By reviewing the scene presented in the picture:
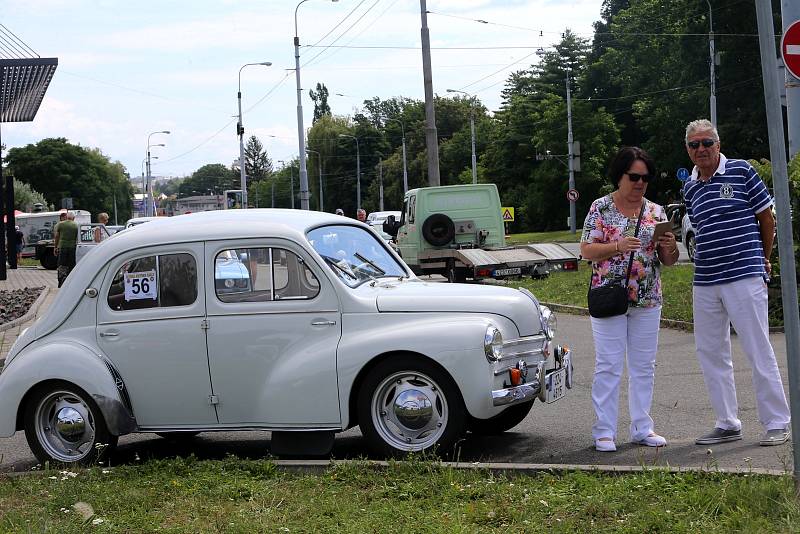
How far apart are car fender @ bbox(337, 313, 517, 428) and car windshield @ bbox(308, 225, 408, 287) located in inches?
18.3

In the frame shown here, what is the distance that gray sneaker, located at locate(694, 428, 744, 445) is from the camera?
7157mm

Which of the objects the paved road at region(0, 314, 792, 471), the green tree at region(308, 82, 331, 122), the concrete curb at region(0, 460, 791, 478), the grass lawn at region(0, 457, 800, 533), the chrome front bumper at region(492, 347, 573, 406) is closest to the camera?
the grass lawn at region(0, 457, 800, 533)

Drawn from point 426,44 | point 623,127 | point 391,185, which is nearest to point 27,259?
point 426,44

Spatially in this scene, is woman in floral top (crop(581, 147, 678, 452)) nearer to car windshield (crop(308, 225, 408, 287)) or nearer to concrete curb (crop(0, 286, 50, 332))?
car windshield (crop(308, 225, 408, 287))

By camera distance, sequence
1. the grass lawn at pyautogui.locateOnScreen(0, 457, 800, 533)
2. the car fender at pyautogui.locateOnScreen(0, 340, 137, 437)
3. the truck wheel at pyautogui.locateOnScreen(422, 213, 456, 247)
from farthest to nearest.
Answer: the truck wheel at pyautogui.locateOnScreen(422, 213, 456, 247) < the car fender at pyautogui.locateOnScreen(0, 340, 137, 437) < the grass lawn at pyautogui.locateOnScreen(0, 457, 800, 533)

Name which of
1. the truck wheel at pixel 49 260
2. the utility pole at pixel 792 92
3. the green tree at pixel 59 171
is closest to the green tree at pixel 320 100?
the green tree at pixel 59 171

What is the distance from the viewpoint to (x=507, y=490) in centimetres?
589

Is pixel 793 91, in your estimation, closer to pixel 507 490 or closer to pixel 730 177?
pixel 730 177

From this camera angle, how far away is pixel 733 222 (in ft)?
23.3

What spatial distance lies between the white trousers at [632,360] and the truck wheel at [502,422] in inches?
29.8

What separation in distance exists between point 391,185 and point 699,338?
337 feet

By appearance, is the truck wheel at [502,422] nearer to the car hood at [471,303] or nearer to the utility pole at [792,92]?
the car hood at [471,303]

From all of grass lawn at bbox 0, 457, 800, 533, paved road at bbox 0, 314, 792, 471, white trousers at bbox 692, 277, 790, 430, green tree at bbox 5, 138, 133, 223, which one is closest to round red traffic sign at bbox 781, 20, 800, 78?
paved road at bbox 0, 314, 792, 471

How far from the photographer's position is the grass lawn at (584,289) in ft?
51.9
